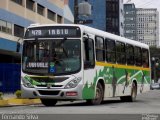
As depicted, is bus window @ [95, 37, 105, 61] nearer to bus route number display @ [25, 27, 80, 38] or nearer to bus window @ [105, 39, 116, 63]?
bus window @ [105, 39, 116, 63]

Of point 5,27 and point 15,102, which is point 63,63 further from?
point 5,27

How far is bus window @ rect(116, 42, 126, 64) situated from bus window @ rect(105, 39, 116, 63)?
0.58m

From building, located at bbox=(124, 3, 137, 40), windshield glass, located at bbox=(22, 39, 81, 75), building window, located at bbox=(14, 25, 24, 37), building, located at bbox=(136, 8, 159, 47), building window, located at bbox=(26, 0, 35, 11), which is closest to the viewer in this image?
windshield glass, located at bbox=(22, 39, 81, 75)

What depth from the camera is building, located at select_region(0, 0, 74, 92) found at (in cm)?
3912

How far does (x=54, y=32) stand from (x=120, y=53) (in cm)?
538

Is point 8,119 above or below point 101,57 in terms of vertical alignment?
below

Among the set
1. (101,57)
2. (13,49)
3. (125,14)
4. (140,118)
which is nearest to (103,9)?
(125,14)

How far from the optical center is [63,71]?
2011 centimetres

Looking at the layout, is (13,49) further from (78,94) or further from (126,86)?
(78,94)

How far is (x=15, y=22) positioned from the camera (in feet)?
159

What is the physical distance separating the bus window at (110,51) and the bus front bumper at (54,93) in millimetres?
3476

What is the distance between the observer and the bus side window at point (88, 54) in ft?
68.0

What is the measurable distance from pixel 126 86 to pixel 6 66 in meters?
14.7

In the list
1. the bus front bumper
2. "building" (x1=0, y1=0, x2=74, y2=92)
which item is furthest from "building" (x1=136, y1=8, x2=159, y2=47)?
the bus front bumper
